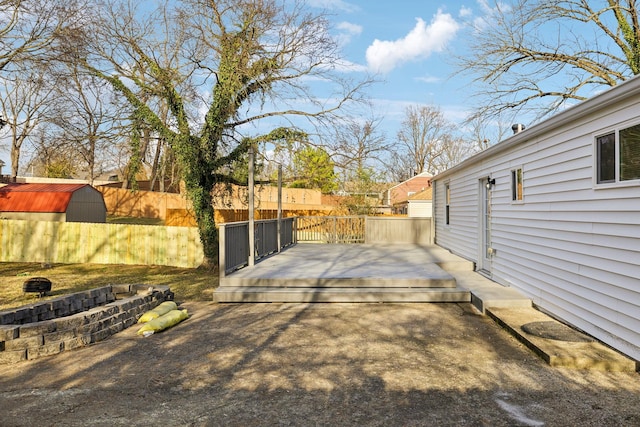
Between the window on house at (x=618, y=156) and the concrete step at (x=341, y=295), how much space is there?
334 cm

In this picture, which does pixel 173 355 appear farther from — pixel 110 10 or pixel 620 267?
pixel 110 10

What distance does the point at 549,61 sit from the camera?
1475cm

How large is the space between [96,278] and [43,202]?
7.33 meters

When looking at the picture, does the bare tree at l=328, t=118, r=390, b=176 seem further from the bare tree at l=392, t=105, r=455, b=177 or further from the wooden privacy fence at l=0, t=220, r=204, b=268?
the bare tree at l=392, t=105, r=455, b=177

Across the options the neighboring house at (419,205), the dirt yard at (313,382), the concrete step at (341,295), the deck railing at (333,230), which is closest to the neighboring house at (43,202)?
the deck railing at (333,230)

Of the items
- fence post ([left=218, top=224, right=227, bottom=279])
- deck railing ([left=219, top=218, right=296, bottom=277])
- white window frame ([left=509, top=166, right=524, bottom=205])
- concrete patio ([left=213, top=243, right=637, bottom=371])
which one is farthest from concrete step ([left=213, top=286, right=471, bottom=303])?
white window frame ([left=509, top=166, right=524, bottom=205])

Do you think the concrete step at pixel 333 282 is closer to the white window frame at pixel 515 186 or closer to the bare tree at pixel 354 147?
the white window frame at pixel 515 186

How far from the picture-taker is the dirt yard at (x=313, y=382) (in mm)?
3100

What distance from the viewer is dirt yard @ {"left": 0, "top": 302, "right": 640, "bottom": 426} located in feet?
10.2

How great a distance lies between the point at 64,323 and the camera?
16.0 ft

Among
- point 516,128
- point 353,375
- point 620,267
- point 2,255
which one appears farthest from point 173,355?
point 2,255

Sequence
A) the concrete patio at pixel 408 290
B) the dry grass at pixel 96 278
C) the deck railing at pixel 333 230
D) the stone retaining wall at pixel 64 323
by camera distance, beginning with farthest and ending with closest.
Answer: the deck railing at pixel 333 230 → the dry grass at pixel 96 278 → the stone retaining wall at pixel 64 323 → the concrete patio at pixel 408 290

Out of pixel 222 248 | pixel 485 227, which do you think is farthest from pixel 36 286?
pixel 485 227

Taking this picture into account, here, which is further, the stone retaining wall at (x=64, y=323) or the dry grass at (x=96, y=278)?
the dry grass at (x=96, y=278)
